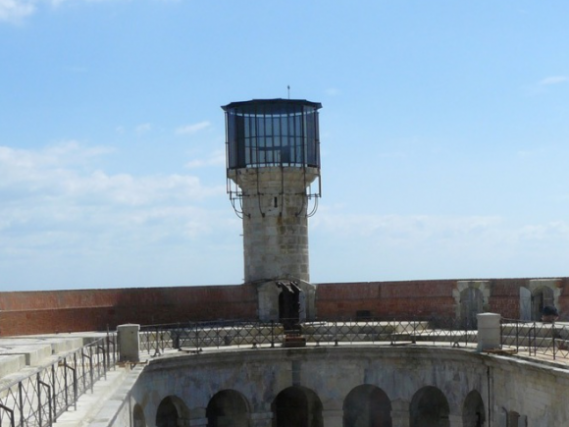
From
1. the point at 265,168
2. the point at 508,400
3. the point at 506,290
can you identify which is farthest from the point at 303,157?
the point at 508,400

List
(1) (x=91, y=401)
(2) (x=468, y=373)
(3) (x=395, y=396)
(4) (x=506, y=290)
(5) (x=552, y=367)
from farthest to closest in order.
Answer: (4) (x=506, y=290), (3) (x=395, y=396), (2) (x=468, y=373), (5) (x=552, y=367), (1) (x=91, y=401)

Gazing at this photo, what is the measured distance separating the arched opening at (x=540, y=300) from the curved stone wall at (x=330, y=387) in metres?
4.51

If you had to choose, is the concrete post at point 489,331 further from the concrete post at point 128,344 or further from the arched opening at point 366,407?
the concrete post at point 128,344

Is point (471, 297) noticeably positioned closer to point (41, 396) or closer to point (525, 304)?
point (525, 304)

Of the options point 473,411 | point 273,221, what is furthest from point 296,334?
point 473,411

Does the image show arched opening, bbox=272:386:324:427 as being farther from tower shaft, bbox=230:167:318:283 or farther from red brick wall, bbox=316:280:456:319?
tower shaft, bbox=230:167:318:283

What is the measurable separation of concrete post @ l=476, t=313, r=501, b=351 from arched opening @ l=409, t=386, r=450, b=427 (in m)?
5.15

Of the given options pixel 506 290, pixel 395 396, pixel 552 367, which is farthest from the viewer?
pixel 506 290

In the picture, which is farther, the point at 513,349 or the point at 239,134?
the point at 239,134

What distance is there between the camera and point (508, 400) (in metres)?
24.2

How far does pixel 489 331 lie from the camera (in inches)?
998

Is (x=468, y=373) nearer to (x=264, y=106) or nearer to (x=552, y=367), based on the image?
(x=552, y=367)

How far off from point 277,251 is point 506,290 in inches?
328

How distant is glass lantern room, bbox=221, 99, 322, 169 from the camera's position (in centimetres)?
3459
